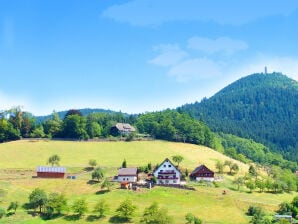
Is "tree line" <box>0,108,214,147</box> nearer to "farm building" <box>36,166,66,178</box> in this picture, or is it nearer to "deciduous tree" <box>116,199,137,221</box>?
"farm building" <box>36,166,66,178</box>

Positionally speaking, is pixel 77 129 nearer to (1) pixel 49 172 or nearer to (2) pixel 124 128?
(2) pixel 124 128

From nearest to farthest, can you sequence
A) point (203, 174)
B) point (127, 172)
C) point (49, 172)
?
point (49, 172), point (127, 172), point (203, 174)

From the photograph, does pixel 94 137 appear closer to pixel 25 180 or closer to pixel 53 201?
pixel 25 180

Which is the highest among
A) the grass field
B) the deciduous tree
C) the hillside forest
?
the hillside forest

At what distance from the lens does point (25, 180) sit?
11188 cm

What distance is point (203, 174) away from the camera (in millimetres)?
124562

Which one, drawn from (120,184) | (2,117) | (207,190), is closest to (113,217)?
(120,184)

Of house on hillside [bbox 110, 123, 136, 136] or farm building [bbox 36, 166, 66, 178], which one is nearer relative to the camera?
farm building [bbox 36, 166, 66, 178]

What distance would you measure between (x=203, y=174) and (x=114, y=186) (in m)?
28.3

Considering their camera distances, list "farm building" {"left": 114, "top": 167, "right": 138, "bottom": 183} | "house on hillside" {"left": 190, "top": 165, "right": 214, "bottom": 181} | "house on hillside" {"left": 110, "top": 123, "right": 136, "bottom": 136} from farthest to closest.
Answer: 1. "house on hillside" {"left": 110, "top": 123, "right": 136, "bottom": 136}
2. "house on hillside" {"left": 190, "top": 165, "right": 214, "bottom": 181}
3. "farm building" {"left": 114, "top": 167, "right": 138, "bottom": 183}

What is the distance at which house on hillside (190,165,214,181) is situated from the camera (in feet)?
407

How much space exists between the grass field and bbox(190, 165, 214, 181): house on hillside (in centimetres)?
436

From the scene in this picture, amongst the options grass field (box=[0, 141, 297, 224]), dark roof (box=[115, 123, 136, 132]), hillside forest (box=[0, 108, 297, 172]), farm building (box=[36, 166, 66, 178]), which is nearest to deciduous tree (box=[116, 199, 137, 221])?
grass field (box=[0, 141, 297, 224])

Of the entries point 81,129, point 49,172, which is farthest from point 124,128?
point 49,172
